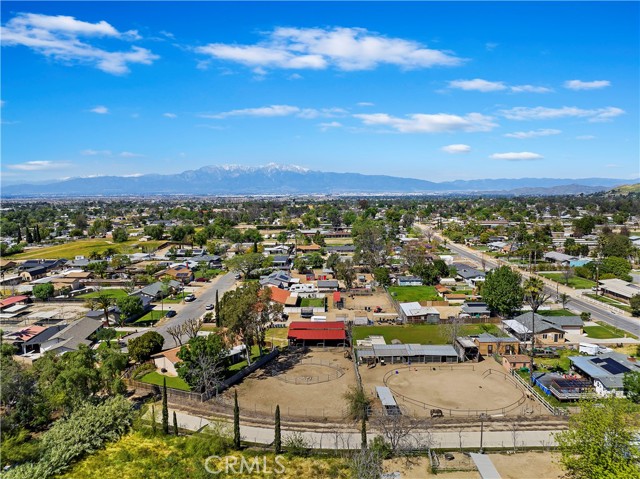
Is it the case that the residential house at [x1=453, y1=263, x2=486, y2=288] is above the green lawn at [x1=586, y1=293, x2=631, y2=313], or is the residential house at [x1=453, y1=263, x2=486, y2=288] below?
above

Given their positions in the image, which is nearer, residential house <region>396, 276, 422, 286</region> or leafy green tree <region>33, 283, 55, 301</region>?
leafy green tree <region>33, 283, 55, 301</region>

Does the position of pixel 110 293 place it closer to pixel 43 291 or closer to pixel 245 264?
pixel 43 291

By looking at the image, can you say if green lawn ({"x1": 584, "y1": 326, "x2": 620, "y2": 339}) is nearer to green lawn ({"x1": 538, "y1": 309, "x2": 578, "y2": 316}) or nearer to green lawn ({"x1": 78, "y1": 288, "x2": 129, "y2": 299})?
green lawn ({"x1": 538, "y1": 309, "x2": 578, "y2": 316})

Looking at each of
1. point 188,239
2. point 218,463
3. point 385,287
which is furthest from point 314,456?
point 188,239

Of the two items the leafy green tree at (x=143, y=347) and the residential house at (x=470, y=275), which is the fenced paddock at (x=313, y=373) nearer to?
the leafy green tree at (x=143, y=347)

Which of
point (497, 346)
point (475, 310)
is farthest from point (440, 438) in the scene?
point (475, 310)

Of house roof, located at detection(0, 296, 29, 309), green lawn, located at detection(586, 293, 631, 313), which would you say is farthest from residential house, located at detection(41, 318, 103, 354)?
green lawn, located at detection(586, 293, 631, 313)

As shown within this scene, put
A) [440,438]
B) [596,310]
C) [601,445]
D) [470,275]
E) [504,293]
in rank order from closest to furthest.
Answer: [601,445] < [440,438] < [504,293] < [596,310] < [470,275]
